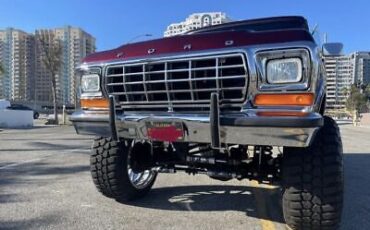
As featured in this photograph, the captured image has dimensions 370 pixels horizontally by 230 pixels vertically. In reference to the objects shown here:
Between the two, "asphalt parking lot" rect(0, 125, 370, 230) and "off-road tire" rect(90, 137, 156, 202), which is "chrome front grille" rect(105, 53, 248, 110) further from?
"asphalt parking lot" rect(0, 125, 370, 230)

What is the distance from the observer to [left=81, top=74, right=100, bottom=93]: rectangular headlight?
5.48 metres

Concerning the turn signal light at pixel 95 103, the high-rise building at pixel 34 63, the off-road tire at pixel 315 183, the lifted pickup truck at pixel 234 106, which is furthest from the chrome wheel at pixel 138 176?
the high-rise building at pixel 34 63

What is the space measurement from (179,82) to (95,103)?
110 cm

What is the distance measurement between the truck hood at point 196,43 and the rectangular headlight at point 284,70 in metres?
0.18

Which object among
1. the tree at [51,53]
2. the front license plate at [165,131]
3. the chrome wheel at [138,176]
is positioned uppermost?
the tree at [51,53]

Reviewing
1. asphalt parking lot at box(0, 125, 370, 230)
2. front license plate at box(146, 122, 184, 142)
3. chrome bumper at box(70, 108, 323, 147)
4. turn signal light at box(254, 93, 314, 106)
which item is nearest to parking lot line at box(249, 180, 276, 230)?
asphalt parking lot at box(0, 125, 370, 230)

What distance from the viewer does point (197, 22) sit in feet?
27.1

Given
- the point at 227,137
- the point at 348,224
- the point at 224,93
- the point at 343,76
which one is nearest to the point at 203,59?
the point at 224,93

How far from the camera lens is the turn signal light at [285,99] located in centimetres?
433

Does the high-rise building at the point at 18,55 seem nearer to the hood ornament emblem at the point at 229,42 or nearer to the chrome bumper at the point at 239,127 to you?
the chrome bumper at the point at 239,127

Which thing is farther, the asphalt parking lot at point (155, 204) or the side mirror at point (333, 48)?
the side mirror at point (333, 48)

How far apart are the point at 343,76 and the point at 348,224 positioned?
326 centimetres

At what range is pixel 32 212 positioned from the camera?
5.68 m

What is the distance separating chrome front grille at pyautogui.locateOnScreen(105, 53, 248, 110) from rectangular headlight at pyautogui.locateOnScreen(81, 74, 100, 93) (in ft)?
0.46
